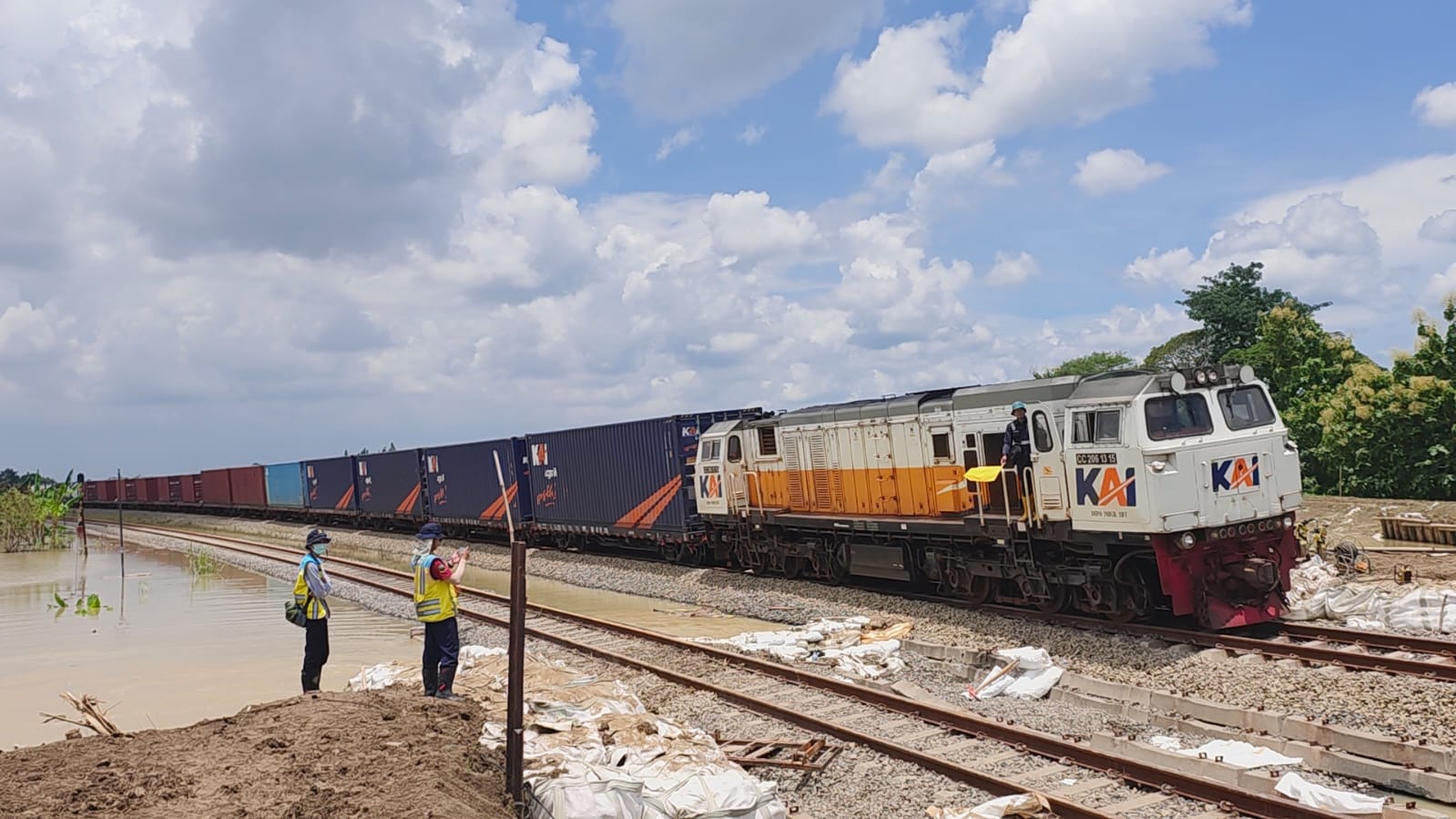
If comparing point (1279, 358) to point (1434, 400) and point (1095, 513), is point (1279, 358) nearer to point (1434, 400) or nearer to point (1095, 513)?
point (1434, 400)

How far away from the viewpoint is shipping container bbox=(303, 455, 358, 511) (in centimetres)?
4371

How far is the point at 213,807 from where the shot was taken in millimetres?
6129

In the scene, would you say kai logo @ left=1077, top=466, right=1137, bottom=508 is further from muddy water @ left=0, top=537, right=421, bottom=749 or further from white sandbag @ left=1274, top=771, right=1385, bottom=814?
muddy water @ left=0, top=537, right=421, bottom=749

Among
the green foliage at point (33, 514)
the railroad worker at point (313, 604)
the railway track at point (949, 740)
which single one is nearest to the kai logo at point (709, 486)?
the railway track at point (949, 740)

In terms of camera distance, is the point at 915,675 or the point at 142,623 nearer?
the point at 915,675

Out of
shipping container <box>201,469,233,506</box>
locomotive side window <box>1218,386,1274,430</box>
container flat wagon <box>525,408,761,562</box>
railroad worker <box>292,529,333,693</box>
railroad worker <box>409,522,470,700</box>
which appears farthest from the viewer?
shipping container <box>201,469,233,506</box>

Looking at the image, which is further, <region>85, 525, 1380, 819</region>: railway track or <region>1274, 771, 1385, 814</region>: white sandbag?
<region>85, 525, 1380, 819</region>: railway track

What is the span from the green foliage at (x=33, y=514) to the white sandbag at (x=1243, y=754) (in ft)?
144

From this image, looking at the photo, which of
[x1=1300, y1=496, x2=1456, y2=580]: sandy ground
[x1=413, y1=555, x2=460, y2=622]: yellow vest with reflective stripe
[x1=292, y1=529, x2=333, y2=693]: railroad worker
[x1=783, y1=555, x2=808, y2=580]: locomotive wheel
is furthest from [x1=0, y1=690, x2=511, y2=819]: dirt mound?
[x1=1300, y1=496, x2=1456, y2=580]: sandy ground

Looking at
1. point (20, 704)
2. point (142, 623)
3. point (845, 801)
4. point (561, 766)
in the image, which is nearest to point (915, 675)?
point (845, 801)

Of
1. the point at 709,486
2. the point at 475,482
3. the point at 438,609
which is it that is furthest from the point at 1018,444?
the point at 475,482

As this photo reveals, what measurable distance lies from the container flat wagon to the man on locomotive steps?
386 inches

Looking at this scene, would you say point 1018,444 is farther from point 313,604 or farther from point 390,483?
point 390,483

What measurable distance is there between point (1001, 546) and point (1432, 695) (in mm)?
6238
